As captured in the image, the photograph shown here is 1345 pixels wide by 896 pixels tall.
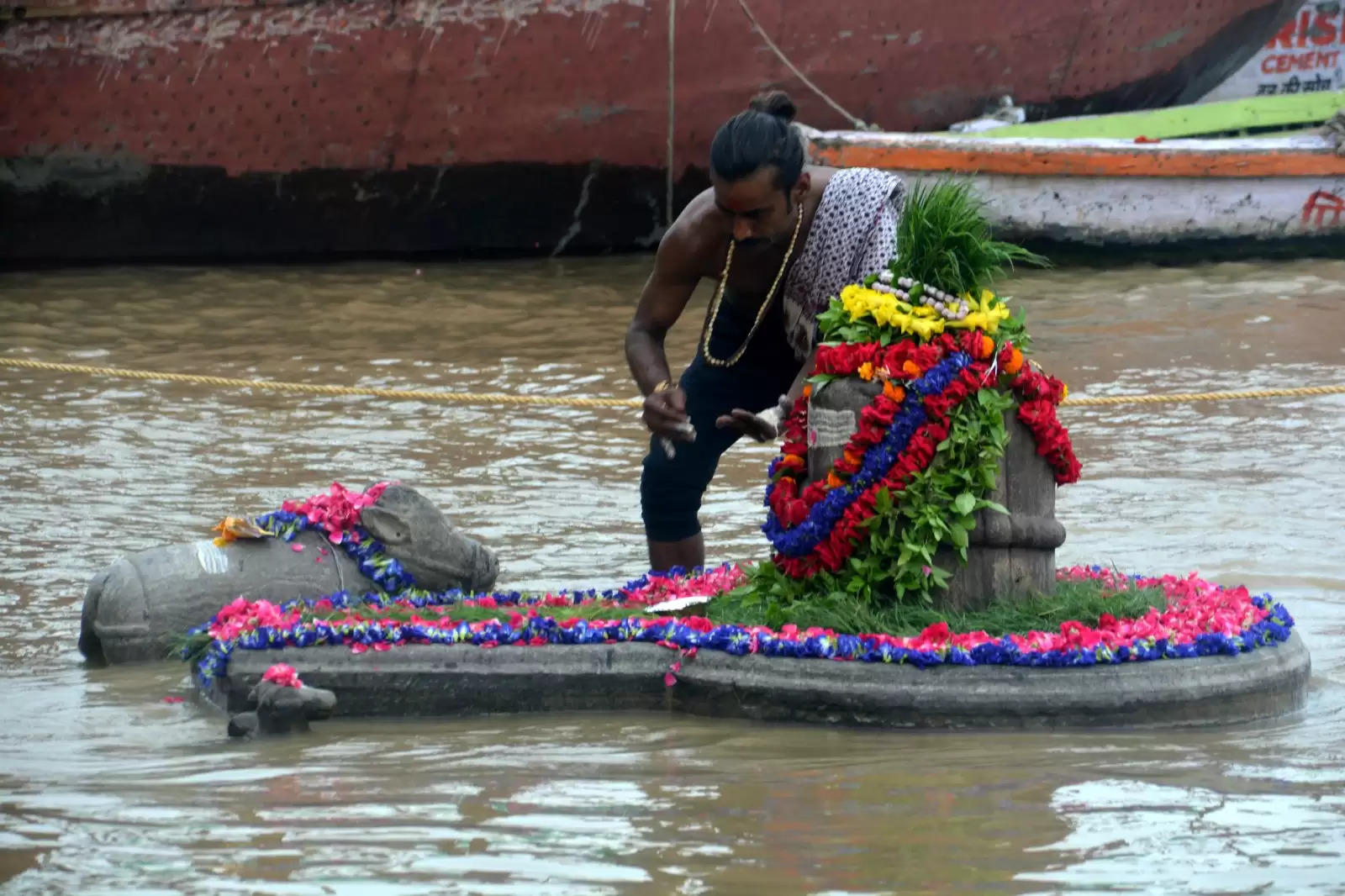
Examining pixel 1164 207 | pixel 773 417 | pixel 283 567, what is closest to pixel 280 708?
pixel 283 567

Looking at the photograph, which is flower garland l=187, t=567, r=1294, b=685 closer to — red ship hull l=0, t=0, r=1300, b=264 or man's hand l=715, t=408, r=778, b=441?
man's hand l=715, t=408, r=778, b=441

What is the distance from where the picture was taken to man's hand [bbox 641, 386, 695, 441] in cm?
510

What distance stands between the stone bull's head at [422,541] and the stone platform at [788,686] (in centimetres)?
86

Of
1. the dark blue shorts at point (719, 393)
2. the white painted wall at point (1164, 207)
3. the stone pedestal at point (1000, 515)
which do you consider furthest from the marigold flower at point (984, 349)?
the white painted wall at point (1164, 207)

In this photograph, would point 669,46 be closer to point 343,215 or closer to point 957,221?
point 343,215

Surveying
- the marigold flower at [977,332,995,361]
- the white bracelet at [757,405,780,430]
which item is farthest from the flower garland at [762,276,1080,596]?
the white bracelet at [757,405,780,430]

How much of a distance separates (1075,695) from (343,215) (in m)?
10.2

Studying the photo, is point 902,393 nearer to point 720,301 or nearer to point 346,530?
point 720,301

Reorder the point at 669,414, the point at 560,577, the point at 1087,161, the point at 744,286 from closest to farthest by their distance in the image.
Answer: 1. the point at 669,414
2. the point at 744,286
3. the point at 560,577
4. the point at 1087,161

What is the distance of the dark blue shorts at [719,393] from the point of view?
17.8 ft

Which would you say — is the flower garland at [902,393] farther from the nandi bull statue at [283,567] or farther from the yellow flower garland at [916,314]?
the nandi bull statue at [283,567]

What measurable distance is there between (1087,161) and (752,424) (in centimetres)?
864

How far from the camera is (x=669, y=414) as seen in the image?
5098mm

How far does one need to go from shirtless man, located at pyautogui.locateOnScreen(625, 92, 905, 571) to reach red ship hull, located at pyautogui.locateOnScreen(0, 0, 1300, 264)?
339 inches
